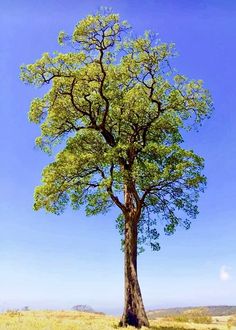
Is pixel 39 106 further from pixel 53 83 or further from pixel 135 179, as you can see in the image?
pixel 135 179

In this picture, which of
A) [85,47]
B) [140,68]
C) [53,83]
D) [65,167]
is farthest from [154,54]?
[65,167]

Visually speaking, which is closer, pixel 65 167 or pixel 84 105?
pixel 65 167

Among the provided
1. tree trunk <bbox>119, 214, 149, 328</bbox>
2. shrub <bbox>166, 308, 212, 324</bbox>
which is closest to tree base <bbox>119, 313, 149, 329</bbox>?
tree trunk <bbox>119, 214, 149, 328</bbox>

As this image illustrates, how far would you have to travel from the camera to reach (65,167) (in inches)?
961

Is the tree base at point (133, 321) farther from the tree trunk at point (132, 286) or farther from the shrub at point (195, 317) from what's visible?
the shrub at point (195, 317)

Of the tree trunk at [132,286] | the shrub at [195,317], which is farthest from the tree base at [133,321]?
the shrub at [195,317]

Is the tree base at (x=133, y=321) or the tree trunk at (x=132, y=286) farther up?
the tree trunk at (x=132, y=286)

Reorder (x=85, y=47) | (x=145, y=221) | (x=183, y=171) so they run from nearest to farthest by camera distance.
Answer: (x=183, y=171), (x=85, y=47), (x=145, y=221)

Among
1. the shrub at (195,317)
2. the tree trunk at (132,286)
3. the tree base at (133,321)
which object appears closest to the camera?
the tree base at (133,321)

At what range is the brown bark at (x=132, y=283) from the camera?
74.0ft

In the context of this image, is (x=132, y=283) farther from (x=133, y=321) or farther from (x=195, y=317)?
(x=195, y=317)

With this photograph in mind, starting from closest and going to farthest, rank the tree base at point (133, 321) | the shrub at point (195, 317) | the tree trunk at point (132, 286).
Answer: the tree base at point (133, 321), the tree trunk at point (132, 286), the shrub at point (195, 317)

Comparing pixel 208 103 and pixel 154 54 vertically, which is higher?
pixel 154 54

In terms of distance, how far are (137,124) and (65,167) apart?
4797 millimetres
